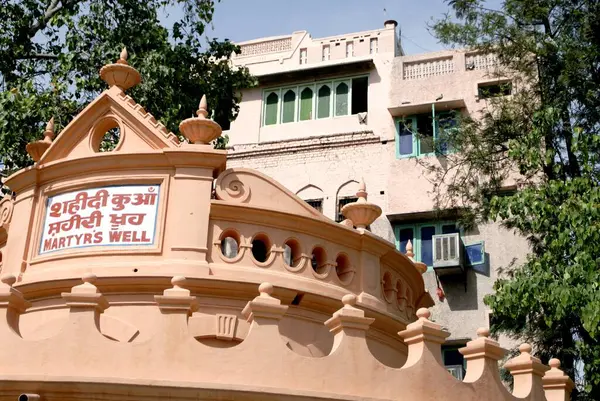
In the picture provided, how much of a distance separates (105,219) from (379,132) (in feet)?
60.1

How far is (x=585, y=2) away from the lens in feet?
63.6

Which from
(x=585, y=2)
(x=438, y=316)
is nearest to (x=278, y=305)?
(x=585, y=2)

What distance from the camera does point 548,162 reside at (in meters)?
17.1

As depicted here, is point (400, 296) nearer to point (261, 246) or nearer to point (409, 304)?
point (409, 304)

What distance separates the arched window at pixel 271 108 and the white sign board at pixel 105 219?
62.2ft

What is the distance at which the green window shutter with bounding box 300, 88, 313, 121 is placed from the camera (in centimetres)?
2973

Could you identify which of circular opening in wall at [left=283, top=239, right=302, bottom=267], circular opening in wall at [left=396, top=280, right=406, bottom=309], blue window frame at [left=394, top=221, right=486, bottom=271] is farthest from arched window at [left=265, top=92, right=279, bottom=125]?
circular opening in wall at [left=283, top=239, right=302, bottom=267]

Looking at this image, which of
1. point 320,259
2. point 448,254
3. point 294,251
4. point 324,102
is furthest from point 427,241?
point 294,251

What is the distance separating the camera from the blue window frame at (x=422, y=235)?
26.4m

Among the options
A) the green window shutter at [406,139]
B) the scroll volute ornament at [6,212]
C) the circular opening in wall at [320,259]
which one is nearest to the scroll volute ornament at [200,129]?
the circular opening in wall at [320,259]

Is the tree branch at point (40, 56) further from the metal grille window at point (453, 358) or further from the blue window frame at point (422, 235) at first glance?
the metal grille window at point (453, 358)

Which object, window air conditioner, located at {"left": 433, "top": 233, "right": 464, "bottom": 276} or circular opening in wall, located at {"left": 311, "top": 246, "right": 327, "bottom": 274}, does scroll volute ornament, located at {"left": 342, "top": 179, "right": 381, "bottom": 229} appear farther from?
window air conditioner, located at {"left": 433, "top": 233, "right": 464, "bottom": 276}

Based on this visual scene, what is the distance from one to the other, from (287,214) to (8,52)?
12476mm

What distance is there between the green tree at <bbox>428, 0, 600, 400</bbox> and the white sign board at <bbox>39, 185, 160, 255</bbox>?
7.13 m
